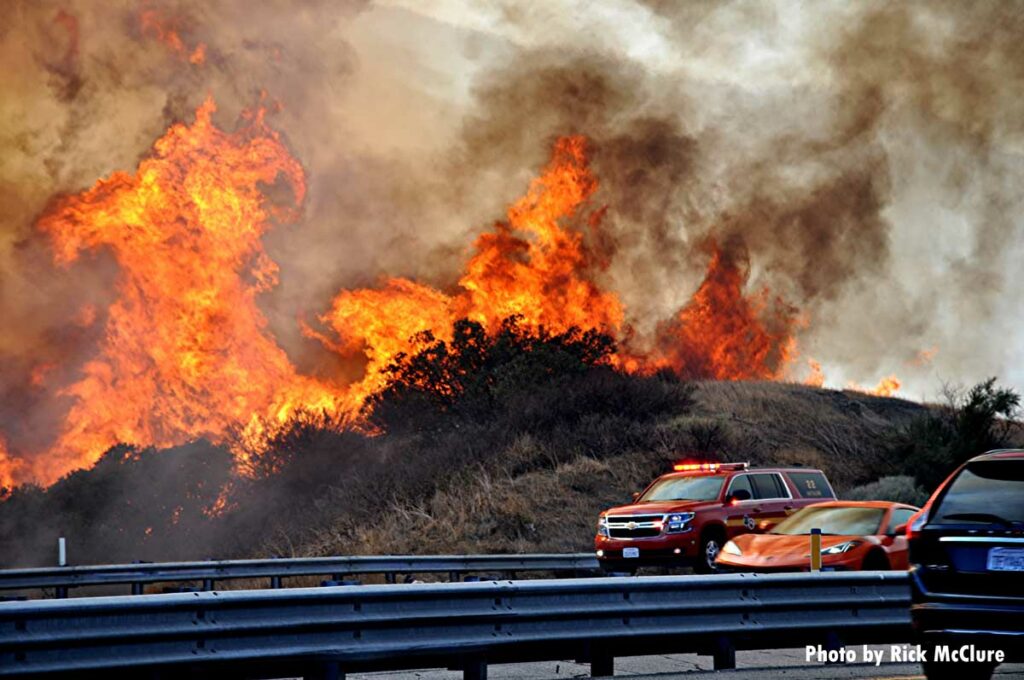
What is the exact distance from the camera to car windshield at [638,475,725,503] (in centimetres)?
2159

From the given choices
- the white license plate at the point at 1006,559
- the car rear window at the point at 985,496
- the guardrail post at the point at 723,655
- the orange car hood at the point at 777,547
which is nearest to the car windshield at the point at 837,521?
the orange car hood at the point at 777,547

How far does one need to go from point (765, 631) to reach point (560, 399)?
1104 inches

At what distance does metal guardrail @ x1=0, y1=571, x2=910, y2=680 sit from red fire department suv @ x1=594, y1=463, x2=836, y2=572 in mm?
7736

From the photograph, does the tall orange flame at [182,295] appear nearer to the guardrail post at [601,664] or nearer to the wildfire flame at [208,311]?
the wildfire flame at [208,311]

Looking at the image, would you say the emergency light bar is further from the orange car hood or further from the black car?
the black car

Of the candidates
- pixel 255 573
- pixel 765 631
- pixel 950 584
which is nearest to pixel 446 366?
pixel 255 573

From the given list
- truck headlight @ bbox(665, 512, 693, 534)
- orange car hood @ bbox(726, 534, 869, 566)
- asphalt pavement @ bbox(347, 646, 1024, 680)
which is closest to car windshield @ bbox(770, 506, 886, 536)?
orange car hood @ bbox(726, 534, 869, 566)

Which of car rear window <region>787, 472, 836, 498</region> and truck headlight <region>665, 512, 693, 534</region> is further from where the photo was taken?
car rear window <region>787, 472, 836, 498</region>

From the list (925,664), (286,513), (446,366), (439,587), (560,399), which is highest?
(446,366)

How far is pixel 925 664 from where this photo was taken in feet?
30.3

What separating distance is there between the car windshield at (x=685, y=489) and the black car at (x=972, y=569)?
40.3 ft

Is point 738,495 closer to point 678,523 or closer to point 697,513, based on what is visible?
point 697,513

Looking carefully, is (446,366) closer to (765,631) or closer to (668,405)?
(668,405)

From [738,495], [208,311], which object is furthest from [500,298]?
[738,495]
